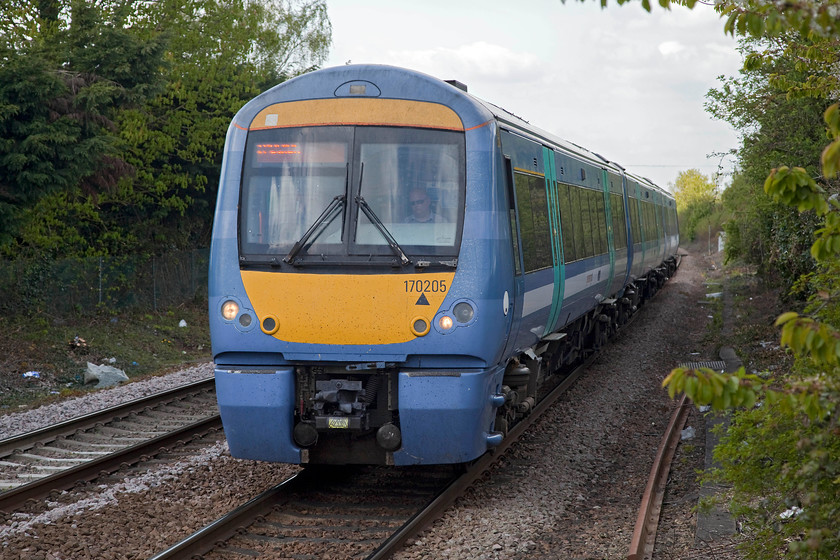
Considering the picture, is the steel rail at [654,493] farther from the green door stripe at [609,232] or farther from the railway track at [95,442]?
the railway track at [95,442]

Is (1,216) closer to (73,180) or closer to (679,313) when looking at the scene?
(73,180)

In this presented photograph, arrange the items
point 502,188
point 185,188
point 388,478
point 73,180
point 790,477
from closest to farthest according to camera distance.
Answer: point 790,477, point 502,188, point 388,478, point 73,180, point 185,188

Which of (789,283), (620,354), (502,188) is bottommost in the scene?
(620,354)

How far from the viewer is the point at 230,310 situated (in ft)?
21.5

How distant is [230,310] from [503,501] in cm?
253

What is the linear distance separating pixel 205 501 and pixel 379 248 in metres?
2.37

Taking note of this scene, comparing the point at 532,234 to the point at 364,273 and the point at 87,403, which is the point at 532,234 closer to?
the point at 364,273

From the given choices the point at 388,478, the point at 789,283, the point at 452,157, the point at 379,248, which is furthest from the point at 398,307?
the point at 789,283

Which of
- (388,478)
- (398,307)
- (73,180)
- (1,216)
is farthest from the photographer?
(73,180)

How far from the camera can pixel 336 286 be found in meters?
6.36

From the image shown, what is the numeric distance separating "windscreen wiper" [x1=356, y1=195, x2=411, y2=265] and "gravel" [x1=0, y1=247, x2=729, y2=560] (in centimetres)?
189

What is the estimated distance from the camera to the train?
633cm

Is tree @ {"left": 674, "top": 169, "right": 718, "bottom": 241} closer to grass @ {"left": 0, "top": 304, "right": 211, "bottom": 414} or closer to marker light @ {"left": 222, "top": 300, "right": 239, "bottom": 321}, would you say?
grass @ {"left": 0, "top": 304, "right": 211, "bottom": 414}

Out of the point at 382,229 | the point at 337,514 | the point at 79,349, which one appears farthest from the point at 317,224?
the point at 79,349
